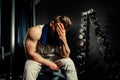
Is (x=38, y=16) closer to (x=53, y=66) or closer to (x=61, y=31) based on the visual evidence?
(x=61, y=31)

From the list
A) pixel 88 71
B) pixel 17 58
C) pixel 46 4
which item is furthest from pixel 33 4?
pixel 88 71

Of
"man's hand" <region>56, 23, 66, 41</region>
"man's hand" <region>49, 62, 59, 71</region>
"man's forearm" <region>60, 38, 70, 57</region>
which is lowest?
"man's hand" <region>49, 62, 59, 71</region>

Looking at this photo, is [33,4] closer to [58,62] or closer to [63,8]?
[63,8]

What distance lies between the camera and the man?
2057mm

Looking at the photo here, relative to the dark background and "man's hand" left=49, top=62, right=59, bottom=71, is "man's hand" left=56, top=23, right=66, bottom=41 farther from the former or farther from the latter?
the dark background

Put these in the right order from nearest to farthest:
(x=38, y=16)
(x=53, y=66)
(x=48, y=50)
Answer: (x=53, y=66) < (x=48, y=50) < (x=38, y=16)

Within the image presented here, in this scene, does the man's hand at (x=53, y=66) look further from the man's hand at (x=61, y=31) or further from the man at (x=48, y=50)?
the man's hand at (x=61, y=31)

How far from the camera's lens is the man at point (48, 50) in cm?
206

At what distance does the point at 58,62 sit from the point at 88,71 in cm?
72

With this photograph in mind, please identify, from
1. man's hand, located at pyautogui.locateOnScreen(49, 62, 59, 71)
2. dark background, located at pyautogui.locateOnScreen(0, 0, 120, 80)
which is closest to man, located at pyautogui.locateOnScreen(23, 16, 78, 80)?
man's hand, located at pyautogui.locateOnScreen(49, 62, 59, 71)

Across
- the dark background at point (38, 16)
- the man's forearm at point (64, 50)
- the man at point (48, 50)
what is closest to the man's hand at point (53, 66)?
the man at point (48, 50)

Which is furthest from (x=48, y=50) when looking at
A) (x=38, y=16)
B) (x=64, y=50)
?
(x=38, y=16)

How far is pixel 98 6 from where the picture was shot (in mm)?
2600

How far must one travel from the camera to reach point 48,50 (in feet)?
7.30
